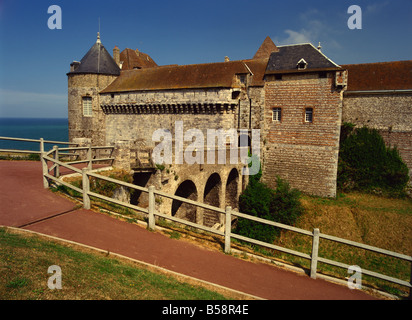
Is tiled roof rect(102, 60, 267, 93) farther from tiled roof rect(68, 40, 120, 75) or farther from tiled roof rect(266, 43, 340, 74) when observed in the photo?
tiled roof rect(68, 40, 120, 75)

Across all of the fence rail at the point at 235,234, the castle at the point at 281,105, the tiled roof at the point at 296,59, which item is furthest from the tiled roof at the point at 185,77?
the fence rail at the point at 235,234

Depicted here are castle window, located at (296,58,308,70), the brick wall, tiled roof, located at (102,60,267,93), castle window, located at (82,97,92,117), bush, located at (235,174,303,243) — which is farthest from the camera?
castle window, located at (82,97,92,117)

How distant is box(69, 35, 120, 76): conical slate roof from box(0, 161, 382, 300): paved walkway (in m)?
20.4

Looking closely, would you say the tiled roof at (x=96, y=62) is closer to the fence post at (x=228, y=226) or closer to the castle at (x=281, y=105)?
the castle at (x=281, y=105)

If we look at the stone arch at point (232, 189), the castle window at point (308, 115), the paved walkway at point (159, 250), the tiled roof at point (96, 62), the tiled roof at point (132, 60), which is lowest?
the stone arch at point (232, 189)

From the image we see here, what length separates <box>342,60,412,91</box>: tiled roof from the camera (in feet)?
69.1

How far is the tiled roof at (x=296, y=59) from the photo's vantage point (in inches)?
801

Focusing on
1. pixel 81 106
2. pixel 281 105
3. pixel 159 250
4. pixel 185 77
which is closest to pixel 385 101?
pixel 281 105

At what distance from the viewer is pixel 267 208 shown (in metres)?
19.8

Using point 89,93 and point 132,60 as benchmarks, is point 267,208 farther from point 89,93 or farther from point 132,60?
point 132,60

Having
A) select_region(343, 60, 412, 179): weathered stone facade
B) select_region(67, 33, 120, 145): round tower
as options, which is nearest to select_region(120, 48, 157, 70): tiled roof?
select_region(67, 33, 120, 145): round tower

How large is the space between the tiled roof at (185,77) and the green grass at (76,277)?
58.0 ft

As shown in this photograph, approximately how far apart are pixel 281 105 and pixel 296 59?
3568 mm
